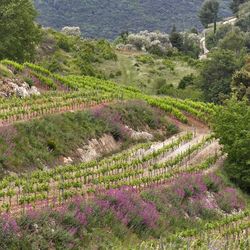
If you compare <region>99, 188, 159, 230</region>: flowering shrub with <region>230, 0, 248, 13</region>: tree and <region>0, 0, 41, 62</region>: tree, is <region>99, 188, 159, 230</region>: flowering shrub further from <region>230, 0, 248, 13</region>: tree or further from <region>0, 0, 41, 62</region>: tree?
<region>230, 0, 248, 13</region>: tree

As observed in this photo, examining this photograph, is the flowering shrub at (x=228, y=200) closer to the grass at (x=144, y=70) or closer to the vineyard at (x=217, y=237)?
the vineyard at (x=217, y=237)

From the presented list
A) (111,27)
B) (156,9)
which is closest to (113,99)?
(111,27)

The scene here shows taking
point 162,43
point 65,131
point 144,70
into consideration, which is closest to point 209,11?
point 162,43

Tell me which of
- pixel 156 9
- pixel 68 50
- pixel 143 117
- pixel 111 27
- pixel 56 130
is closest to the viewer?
pixel 56 130

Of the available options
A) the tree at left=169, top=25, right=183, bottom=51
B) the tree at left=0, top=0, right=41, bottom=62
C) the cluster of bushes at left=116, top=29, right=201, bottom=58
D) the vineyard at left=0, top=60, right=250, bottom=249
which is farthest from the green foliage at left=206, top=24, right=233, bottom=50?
the vineyard at left=0, top=60, right=250, bottom=249

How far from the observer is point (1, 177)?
24.5 m

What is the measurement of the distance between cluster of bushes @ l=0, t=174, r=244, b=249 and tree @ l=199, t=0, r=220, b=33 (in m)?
118

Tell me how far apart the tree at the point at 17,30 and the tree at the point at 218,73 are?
804 inches

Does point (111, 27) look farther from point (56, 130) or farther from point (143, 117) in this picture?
point (56, 130)

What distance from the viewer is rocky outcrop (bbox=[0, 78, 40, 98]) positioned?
37312mm

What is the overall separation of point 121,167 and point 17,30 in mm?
30974

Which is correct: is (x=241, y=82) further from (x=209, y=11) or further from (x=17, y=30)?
(x=209, y=11)

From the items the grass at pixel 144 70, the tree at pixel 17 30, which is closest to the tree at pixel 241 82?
the grass at pixel 144 70

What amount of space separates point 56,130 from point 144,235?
13.0 metres
